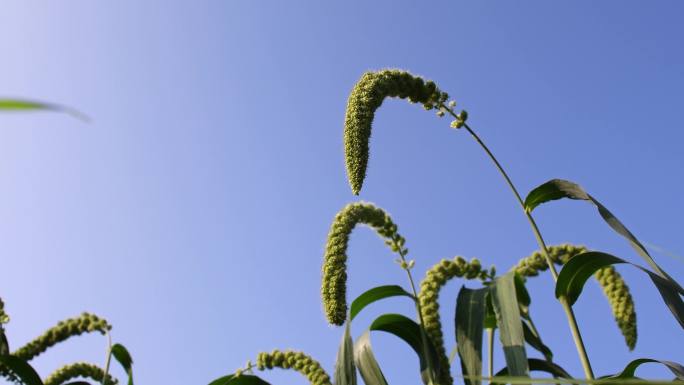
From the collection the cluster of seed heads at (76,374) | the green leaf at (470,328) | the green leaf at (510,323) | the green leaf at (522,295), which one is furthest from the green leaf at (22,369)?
the green leaf at (522,295)

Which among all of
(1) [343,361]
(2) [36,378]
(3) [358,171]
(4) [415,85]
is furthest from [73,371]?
(4) [415,85]

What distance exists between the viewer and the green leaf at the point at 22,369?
329 centimetres

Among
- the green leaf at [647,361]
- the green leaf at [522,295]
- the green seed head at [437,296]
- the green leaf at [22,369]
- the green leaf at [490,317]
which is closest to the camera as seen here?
the green seed head at [437,296]

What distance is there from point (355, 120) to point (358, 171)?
0.26 meters

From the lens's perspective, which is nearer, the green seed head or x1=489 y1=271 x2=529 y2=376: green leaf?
x1=489 y1=271 x2=529 y2=376: green leaf

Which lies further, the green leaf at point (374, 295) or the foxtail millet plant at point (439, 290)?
the green leaf at point (374, 295)

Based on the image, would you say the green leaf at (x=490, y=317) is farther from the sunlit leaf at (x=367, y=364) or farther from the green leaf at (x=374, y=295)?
the sunlit leaf at (x=367, y=364)

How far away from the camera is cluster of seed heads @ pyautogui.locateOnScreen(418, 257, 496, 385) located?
2.43m

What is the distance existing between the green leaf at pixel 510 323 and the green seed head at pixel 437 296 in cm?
24

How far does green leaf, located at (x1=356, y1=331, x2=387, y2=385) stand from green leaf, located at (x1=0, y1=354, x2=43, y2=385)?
1.79m

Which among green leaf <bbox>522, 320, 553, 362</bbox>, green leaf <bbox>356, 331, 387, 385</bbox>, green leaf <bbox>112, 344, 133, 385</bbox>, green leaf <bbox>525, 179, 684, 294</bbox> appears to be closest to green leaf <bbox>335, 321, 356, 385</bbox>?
green leaf <bbox>356, 331, 387, 385</bbox>

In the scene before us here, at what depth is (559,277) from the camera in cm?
275

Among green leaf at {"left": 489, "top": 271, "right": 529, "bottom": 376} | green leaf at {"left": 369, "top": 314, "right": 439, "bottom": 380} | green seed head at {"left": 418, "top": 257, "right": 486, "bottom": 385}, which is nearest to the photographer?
green leaf at {"left": 489, "top": 271, "right": 529, "bottom": 376}

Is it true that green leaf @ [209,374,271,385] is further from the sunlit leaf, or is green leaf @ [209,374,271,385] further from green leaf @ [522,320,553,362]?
green leaf @ [522,320,553,362]
